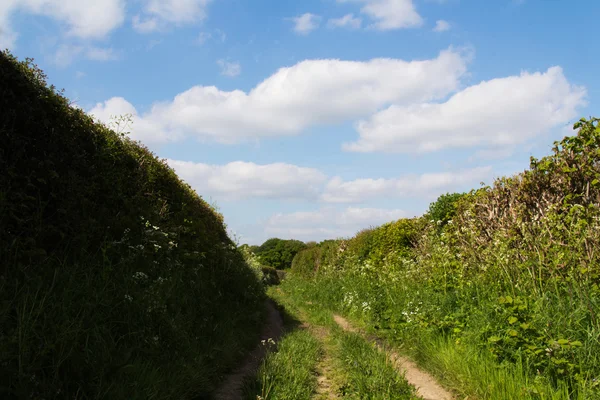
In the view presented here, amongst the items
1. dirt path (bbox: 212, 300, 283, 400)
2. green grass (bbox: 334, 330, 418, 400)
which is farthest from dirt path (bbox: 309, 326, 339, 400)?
dirt path (bbox: 212, 300, 283, 400)

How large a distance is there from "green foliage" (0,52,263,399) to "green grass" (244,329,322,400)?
594 mm

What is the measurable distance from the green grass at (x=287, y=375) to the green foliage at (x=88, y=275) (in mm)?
594

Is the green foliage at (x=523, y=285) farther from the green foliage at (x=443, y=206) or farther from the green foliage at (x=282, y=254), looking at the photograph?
the green foliage at (x=282, y=254)

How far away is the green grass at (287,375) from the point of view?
4852 millimetres

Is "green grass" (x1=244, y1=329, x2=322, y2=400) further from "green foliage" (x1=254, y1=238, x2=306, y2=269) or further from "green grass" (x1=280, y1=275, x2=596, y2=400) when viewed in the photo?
"green foliage" (x1=254, y1=238, x2=306, y2=269)

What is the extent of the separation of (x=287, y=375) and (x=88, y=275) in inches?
111

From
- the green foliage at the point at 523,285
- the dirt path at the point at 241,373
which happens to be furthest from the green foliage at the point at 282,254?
the dirt path at the point at 241,373

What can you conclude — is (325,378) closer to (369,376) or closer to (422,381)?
(369,376)

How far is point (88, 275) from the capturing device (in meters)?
4.92

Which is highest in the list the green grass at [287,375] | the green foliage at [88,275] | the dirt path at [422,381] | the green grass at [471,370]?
the green foliage at [88,275]

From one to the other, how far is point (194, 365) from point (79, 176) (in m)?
3.13

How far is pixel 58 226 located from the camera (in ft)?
17.1

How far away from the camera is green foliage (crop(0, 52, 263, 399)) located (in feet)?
12.1

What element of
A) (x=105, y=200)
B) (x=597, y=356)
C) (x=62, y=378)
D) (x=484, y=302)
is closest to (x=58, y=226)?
(x=105, y=200)
